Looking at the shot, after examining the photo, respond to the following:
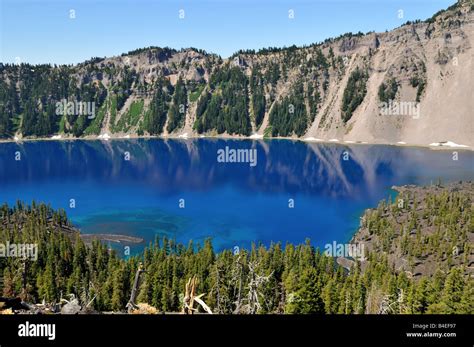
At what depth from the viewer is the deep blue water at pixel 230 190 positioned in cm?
9338

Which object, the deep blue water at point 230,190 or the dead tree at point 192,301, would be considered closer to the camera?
the dead tree at point 192,301

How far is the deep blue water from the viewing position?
93.4 metres

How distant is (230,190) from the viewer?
5295 inches

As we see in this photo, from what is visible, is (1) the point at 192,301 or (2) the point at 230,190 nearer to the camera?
(1) the point at 192,301

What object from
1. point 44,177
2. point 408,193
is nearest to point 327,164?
point 408,193

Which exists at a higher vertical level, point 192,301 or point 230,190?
point 192,301

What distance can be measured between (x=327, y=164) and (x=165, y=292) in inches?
5173

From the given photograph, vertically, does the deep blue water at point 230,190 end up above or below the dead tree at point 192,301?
below

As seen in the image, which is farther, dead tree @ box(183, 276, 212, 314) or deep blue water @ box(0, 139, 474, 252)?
deep blue water @ box(0, 139, 474, 252)

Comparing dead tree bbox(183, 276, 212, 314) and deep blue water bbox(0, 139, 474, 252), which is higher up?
dead tree bbox(183, 276, 212, 314)
